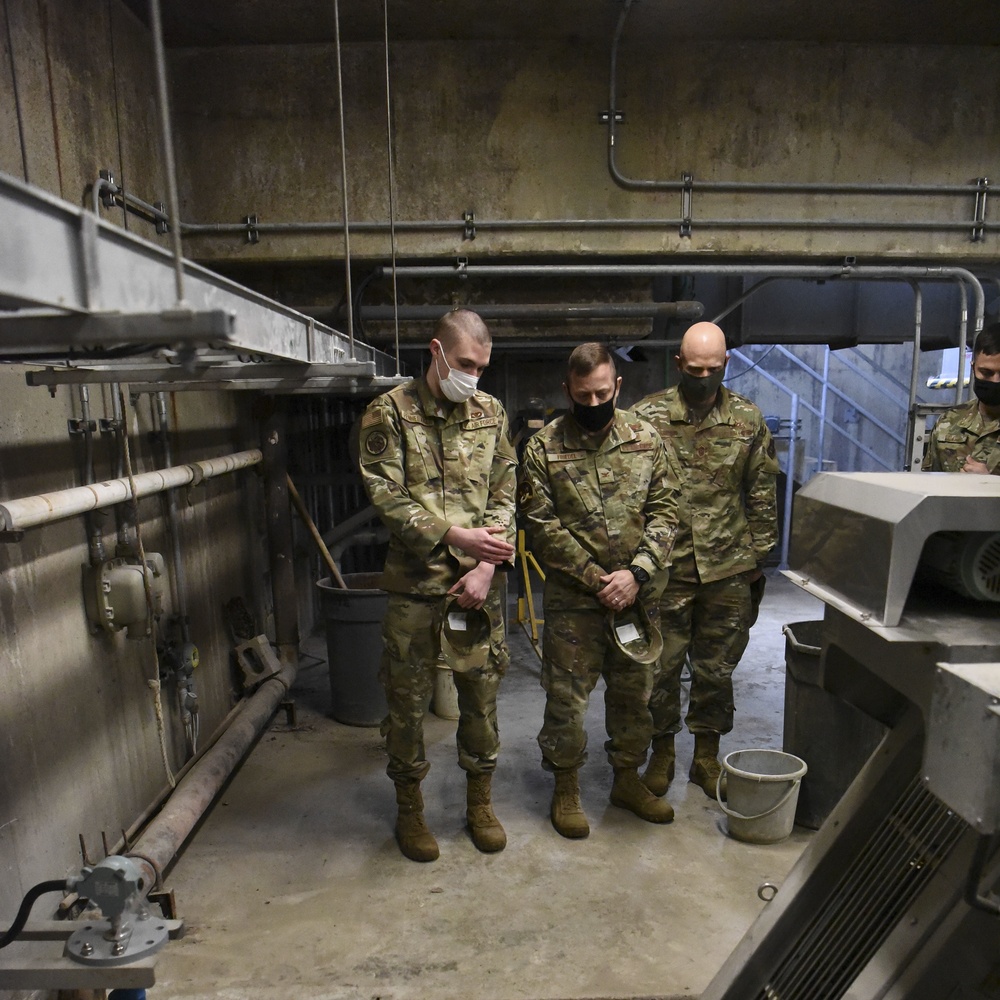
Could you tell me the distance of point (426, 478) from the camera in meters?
2.29

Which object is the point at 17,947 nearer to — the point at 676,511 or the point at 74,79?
the point at 676,511

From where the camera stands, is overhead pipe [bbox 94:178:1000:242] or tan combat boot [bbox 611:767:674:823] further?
overhead pipe [bbox 94:178:1000:242]

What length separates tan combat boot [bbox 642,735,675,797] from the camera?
8.74 ft

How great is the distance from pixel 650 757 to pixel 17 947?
83.6 inches

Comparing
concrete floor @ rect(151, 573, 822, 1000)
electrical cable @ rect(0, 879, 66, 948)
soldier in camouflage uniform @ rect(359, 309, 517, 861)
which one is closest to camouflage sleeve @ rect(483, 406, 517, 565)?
soldier in camouflage uniform @ rect(359, 309, 517, 861)

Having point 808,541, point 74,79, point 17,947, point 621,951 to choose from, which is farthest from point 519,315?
point 17,947

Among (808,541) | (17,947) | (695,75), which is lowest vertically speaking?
(17,947)

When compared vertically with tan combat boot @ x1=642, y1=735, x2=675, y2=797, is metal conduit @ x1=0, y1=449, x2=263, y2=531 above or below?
above

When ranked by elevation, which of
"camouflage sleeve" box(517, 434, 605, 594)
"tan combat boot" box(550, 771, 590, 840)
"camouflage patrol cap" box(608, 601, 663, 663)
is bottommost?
"tan combat boot" box(550, 771, 590, 840)

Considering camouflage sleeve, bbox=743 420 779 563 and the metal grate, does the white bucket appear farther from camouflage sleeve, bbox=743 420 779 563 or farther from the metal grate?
the metal grate

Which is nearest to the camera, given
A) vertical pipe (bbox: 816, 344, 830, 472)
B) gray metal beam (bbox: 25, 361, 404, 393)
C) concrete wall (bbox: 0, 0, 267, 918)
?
gray metal beam (bbox: 25, 361, 404, 393)

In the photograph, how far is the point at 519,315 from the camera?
11.1ft

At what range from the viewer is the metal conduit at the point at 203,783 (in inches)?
80.7

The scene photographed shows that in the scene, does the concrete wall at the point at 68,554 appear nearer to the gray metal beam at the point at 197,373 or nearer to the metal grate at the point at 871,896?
the gray metal beam at the point at 197,373
